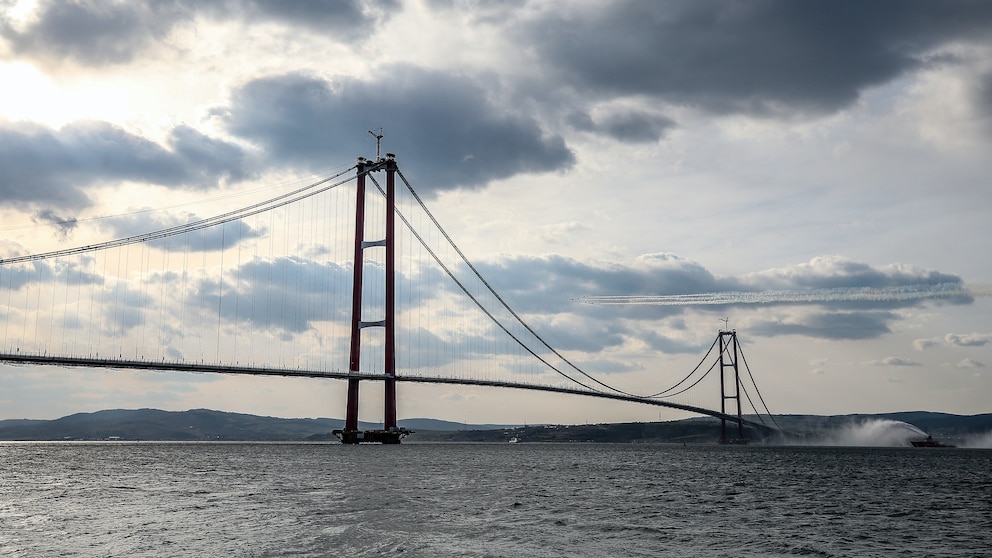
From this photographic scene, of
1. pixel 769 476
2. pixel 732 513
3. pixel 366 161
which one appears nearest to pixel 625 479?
pixel 769 476

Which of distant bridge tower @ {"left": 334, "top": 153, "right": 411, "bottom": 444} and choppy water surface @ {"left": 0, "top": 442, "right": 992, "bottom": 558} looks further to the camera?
distant bridge tower @ {"left": 334, "top": 153, "right": 411, "bottom": 444}

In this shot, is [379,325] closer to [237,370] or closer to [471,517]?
[237,370]

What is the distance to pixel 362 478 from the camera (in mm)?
48438

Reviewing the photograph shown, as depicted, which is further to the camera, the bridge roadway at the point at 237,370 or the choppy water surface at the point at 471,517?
the bridge roadway at the point at 237,370

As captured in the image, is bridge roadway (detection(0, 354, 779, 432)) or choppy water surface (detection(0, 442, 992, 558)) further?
bridge roadway (detection(0, 354, 779, 432))

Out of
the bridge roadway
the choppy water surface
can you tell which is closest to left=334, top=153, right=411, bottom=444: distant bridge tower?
the bridge roadway

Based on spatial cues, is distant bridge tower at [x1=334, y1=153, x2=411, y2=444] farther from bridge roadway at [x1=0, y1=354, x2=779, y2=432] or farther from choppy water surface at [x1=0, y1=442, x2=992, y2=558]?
choppy water surface at [x1=0, y1=442, x2=992, y2=558]

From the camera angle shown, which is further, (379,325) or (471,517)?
(379,325)

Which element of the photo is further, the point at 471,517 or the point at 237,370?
the point at 237,370

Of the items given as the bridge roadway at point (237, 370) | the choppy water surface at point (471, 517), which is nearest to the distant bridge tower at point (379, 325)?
the bridge roadway at point (237, 370)

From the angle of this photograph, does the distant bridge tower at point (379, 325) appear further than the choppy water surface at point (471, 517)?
Yes

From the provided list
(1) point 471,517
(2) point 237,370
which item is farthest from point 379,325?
(1) point 471,517

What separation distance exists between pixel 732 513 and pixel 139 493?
26.6 metres

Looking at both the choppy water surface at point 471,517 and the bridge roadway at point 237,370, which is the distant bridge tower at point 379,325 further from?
the choppy water surface at point 471,517
